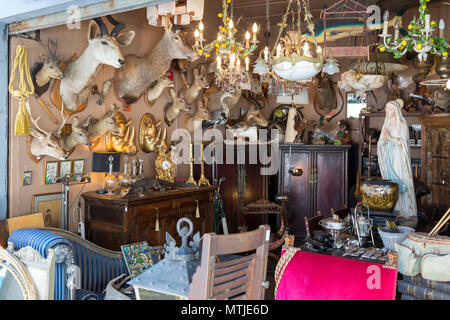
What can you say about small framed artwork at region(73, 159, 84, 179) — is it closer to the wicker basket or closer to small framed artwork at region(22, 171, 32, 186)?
small framed artwork at region(22, 171, 32, 186)

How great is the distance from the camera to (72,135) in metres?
4.52

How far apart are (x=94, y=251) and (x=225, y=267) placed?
6.72ft

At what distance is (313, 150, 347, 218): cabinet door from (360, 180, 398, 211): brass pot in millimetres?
2582

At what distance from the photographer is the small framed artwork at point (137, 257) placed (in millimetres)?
3867

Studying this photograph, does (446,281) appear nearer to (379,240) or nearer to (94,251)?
(379,240)

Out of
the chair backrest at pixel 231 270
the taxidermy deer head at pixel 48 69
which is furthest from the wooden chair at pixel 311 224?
the taxidermy deer head at pixel 48 69

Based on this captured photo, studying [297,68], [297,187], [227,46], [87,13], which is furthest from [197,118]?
[297,68]

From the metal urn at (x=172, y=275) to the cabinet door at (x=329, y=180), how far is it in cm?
504

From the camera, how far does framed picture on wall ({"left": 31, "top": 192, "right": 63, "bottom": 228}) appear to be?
4.40m

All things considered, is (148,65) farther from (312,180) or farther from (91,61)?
(312,180)

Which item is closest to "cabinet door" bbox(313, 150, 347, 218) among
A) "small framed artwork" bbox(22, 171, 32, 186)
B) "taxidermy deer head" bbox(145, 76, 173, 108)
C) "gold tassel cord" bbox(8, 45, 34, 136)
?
"taxidermy deer head" bbox(145, 76, 173, 108)

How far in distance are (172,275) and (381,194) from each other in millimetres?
2823

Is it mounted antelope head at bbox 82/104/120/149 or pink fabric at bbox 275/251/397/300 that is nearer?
pink fabric at bbox 275/251/397/300
